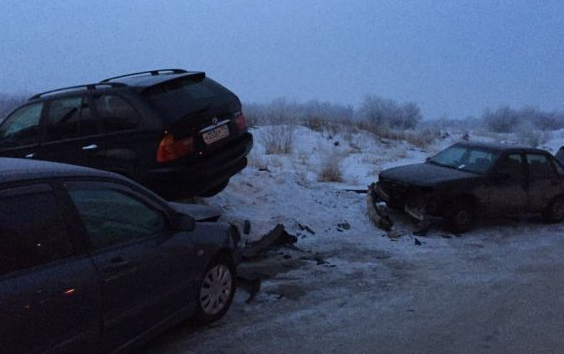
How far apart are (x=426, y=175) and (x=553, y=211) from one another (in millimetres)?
2838

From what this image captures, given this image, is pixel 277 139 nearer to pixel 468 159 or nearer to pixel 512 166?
pixel 468 159

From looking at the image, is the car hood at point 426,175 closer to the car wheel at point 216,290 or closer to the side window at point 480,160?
the side window at point 480,160

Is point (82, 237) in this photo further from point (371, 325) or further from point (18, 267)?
point (371, 325)

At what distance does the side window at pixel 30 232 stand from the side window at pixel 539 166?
932 centimetres

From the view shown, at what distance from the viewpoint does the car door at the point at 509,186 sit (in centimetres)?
1023

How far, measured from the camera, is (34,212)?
3.53m

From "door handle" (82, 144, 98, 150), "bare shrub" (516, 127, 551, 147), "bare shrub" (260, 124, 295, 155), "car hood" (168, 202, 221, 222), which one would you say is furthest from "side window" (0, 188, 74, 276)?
"bare shrub" (516, 127, 551, 147)

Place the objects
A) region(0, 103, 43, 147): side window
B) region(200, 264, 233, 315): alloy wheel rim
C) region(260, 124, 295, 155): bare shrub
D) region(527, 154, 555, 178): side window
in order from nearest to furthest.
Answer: region(200, 264, 233, 315): alloy wheel rim, region(0, 103, 43, 147): side window, region(527, 154, 555, 178): side window, region(260, 124, 295, 155): bare shrub

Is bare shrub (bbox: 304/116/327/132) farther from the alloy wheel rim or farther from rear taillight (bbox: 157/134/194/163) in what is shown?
the alloy wheel rim

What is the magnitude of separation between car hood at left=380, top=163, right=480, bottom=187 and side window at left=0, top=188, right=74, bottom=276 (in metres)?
7.06

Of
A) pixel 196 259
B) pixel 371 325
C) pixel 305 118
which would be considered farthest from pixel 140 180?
pixel 305 118

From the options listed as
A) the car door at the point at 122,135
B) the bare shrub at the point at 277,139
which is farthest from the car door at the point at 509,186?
the bare shrub at the point at 277,139

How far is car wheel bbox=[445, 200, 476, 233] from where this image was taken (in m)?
9.69

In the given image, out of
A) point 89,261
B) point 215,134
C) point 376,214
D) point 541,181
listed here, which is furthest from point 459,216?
point 89,261
